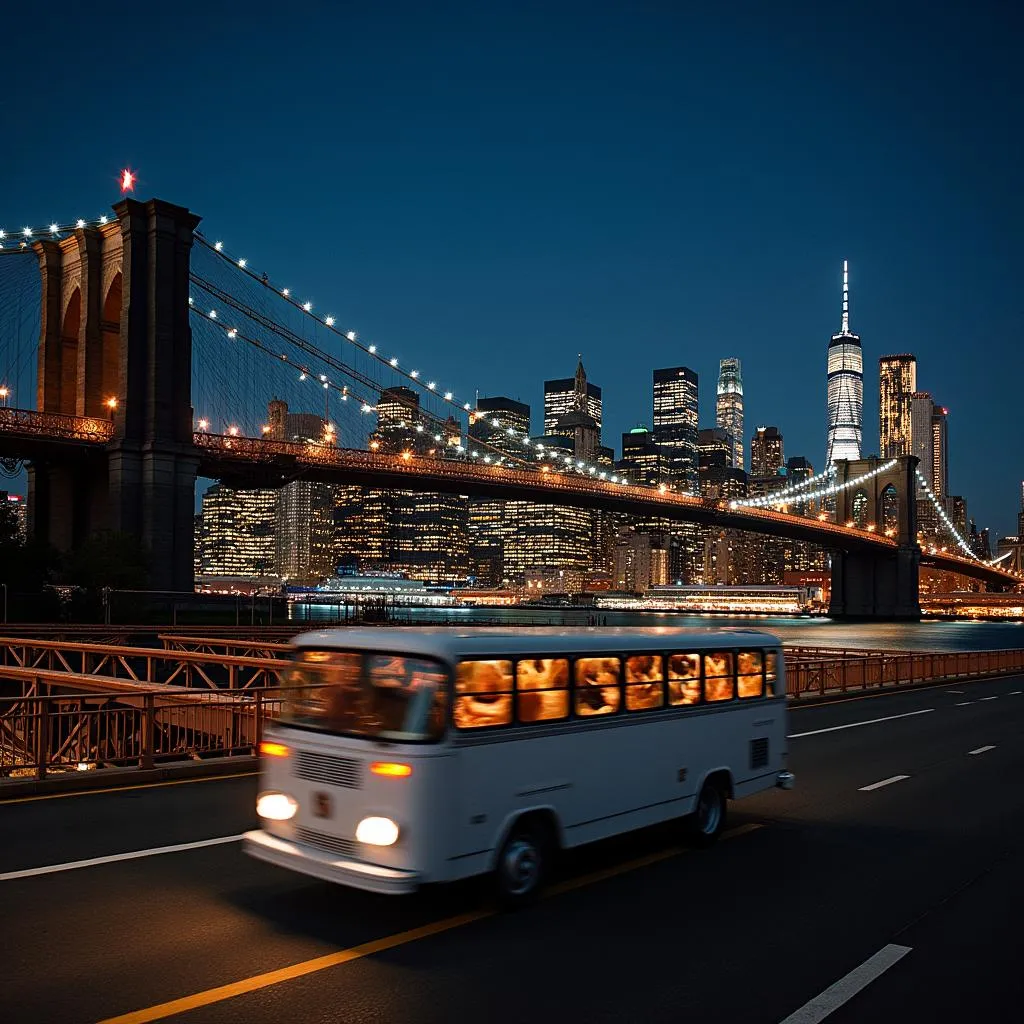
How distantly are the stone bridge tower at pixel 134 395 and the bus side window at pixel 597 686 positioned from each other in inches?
2049

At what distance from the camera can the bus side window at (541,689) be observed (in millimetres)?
8328

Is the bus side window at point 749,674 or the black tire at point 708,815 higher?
the bus side window at point 749,674

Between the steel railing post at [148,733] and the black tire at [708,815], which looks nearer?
the black tire at [708,815]

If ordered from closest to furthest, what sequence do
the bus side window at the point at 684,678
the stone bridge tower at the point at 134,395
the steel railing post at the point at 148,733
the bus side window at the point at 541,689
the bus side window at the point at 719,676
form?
the bus side window at the point at 541,689
the bus side window at the point at 684,678
the bus side window at the point at 719,676
the steel railing post at the point at 148,733
the stone bridge tower at the point at 134,395

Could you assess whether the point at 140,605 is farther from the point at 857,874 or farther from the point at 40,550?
the point at 857,874

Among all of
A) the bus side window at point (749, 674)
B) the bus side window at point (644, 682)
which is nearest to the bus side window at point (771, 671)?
the bus side window at point (749, 674)

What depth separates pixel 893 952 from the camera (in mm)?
7426

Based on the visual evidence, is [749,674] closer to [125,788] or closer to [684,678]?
[684,678]

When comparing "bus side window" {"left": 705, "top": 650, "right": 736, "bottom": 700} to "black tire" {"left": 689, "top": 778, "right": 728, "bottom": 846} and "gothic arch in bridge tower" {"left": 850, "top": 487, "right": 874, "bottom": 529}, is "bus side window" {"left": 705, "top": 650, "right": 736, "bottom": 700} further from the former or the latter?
"gothic arch in bridge tower" {"left": 850, "top": 487, "right": 874, "bottom": 529}

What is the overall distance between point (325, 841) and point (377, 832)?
560 millimetres

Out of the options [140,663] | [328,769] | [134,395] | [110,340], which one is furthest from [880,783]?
[110,340]

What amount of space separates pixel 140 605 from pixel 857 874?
152ft

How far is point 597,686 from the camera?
9.12m

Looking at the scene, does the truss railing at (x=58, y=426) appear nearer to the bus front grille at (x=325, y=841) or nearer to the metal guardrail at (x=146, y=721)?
the metal guardrail at (x=146, y=721)
